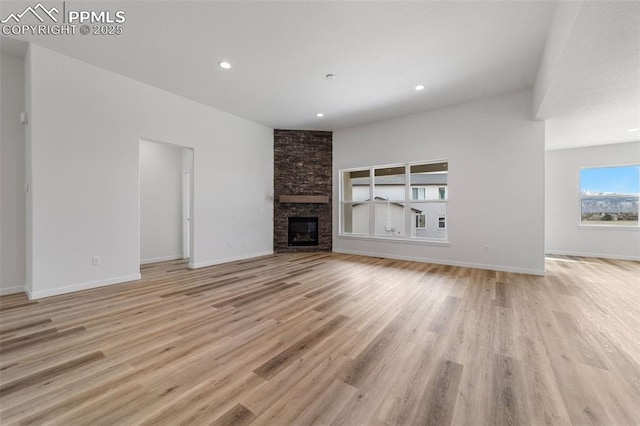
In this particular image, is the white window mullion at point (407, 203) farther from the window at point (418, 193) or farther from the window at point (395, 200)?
the window at point (418, 193)

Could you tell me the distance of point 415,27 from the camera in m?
2.67

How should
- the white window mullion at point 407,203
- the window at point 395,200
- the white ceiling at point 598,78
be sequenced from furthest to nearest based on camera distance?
1. the white window mullion at point 407,203
2. the window at point 395,200
3. the white ceiling at point 598,78

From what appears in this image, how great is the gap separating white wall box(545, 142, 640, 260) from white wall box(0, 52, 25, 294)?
34.0 ft

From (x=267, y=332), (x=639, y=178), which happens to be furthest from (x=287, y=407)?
(x=639, y=178)

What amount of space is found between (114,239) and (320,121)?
4.56 meters

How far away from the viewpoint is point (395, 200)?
5.72 m

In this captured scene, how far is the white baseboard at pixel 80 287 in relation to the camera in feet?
9.85

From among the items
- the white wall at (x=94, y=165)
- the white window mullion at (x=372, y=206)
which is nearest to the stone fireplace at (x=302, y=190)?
the white window mullion at (x=372, y=206)

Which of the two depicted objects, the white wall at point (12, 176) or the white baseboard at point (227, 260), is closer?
the white wall at point (12, 176)

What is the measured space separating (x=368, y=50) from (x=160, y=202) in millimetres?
5050

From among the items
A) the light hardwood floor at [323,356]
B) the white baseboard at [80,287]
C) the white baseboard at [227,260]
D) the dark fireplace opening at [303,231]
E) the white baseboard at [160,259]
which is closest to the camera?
the light hardwood floor at [323,356]

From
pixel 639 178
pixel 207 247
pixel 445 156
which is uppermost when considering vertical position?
pixel 445 156

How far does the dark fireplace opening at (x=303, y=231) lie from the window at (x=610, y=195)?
260 inches

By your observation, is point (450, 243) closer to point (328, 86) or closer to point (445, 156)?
point (445, 156)
